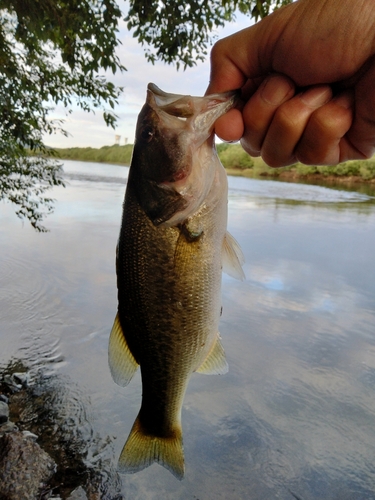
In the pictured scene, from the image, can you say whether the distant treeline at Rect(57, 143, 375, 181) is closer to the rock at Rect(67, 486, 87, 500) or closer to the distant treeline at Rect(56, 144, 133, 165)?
the distant treeline at Rect(56, 144, 133, 165)

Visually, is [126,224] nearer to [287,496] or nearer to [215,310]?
[215,310]

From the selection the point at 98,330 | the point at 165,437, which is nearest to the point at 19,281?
the point at 98,330

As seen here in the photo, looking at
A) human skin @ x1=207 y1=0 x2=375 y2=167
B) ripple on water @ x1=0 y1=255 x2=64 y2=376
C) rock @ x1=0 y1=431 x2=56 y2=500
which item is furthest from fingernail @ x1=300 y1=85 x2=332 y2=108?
ripple on water @ x1=0 y1=255 x2=64 y2=376

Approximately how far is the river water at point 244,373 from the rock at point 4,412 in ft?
1.90

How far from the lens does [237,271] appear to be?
6.32ft

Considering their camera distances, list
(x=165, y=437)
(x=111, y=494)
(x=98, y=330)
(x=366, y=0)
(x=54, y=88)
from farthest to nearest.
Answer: (x=98, y=330) < (x=54, y=88) < (x=111, y=494) < (x=165, y=437) < (x=366, y=0)

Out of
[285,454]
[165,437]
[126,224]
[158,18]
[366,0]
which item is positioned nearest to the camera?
[366,0]

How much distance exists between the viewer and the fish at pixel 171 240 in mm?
1678

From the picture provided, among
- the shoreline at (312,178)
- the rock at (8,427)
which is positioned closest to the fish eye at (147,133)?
the rock at (8,427)

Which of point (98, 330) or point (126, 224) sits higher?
point (126, 224)

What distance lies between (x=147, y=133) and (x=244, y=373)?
5.49 m

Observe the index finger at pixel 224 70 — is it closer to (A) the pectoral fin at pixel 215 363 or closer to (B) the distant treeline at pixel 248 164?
(A) the pectoral fin at pixel 215 363

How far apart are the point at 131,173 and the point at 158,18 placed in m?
4.82

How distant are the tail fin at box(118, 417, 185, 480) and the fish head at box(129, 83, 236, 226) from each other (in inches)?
42.5
